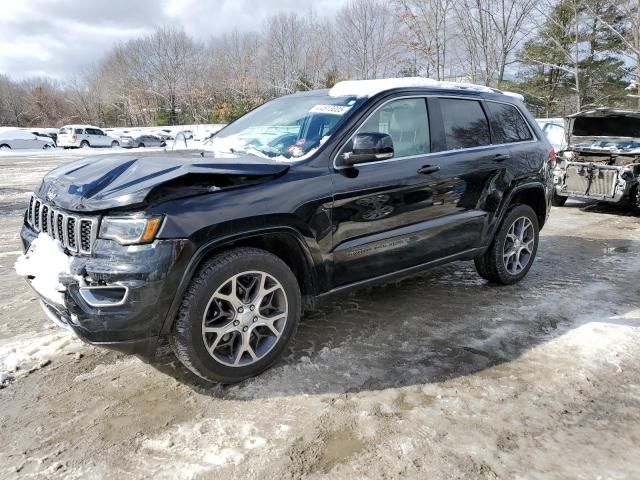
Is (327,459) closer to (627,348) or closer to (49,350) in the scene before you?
(49,350)

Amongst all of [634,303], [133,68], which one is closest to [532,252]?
[634,303]

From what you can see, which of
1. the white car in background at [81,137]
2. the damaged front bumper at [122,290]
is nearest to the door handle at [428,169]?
the damaged front bumper at [122,290]

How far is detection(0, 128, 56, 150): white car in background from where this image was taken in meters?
30.6

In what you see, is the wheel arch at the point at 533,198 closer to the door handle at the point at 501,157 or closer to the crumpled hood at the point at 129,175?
the door handle at the point at 501,157

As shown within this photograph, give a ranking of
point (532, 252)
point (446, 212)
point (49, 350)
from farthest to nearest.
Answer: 1. point (532, 252)
2. point (446, 212)
3. point (49, 350)

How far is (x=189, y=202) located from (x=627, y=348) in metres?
3.21

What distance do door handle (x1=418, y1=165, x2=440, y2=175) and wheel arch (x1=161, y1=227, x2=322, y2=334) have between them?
1.19 meters

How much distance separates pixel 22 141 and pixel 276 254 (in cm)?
3378

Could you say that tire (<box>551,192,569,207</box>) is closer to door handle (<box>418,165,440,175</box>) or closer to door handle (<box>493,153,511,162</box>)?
door handle (<box>493,153,511,162</box>)

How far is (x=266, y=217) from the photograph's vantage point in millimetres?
2959

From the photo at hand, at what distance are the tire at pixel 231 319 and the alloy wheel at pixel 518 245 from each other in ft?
8.50

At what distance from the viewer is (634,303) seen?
4.48m

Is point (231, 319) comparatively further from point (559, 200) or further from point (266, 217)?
point (559, 200)

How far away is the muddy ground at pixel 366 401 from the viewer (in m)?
2.42
